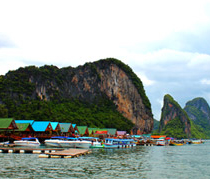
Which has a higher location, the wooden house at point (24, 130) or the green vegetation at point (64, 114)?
the green vegetation at point (64, 114)

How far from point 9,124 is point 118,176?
54913 millimetres

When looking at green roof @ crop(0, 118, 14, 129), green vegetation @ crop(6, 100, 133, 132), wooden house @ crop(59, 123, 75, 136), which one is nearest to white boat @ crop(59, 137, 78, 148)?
green roof @ crop(0, 118, 14, 129)

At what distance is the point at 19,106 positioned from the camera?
15288cm

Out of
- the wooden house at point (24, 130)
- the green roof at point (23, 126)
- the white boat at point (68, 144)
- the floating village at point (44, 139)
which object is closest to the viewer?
the floating village at point (44, 139)

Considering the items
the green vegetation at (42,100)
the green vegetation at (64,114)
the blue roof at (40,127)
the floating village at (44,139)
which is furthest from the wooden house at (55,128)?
the green vegetation at (42,100)

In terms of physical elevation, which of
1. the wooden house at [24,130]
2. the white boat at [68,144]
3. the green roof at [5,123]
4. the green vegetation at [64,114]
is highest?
the green vegetation at [64,114]

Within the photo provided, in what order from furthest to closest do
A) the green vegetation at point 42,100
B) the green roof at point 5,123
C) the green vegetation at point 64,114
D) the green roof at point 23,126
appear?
the green vegetation at point 42,100 < the green vegetation at point 64,114 < the green roof at point 23,126 < the green roof at point 5,123

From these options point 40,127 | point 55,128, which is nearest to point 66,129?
point 55,128

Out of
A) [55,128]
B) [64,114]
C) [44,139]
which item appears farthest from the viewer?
[64,114]

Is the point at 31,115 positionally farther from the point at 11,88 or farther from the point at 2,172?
the point at 2,172

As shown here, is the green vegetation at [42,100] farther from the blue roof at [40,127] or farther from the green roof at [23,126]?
the green roof at [23,126]

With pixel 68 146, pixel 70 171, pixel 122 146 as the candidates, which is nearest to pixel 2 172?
pixel 70 171

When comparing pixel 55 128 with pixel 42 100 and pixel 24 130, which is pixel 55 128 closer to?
pixel 24 130

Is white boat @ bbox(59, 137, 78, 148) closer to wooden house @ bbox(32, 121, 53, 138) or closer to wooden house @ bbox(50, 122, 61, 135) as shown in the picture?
wooden house @ bbox(32, 121, 53, 138)
